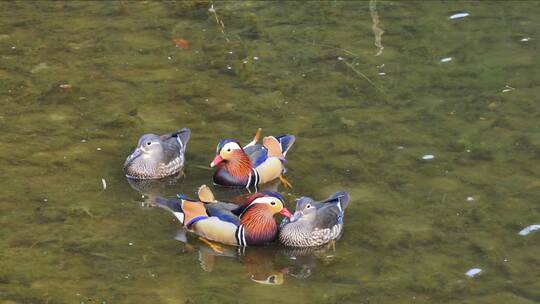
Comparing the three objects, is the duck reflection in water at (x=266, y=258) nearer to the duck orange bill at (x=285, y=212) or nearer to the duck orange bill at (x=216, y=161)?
the duck orange bill at (x=285, y=212)

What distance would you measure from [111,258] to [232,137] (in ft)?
9.00

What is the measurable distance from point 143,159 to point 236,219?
149 centimetres

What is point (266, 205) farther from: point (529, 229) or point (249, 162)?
point (529, 229)

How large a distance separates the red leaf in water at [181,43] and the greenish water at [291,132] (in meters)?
0.13

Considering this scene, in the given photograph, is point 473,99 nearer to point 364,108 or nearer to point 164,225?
point 364,108

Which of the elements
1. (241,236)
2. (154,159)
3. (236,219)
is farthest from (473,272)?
(154,159)

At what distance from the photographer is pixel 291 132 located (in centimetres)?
1243

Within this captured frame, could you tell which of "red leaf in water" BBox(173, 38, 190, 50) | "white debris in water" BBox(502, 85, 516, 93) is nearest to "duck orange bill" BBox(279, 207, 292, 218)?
"white debris in water" BBox(502, 85, 516, 93)

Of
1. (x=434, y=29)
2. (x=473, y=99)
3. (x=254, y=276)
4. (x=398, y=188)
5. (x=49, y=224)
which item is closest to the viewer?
(x=254, y=276)

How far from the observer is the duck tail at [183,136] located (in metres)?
11.8

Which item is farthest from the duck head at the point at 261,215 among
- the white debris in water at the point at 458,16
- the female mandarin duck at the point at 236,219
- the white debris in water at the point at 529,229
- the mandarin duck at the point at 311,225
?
the white debris in water at the point at 458,16

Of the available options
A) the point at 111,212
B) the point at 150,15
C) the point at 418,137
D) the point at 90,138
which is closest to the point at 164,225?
the point at 111,212

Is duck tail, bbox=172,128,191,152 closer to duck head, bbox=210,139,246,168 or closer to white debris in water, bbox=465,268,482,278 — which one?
duck head, bbox=210,139,246,168

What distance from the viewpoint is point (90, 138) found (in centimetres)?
1223
